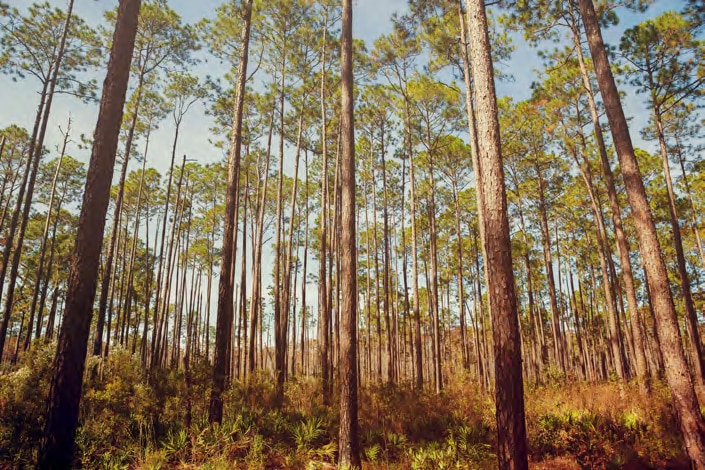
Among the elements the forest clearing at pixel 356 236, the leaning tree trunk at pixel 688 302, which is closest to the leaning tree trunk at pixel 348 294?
the forest clearing at pixel 356 236

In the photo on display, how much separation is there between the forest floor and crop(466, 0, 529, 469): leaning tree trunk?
1973 millimetres

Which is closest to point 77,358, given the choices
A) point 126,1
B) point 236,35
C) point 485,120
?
point 126,1

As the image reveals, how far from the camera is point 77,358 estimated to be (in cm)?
406

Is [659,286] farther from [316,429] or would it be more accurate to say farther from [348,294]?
[316,429]

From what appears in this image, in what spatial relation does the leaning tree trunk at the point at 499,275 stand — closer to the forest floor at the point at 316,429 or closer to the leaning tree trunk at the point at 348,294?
the forest floor at the point at 316,429

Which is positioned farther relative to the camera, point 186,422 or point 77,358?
point 186,422

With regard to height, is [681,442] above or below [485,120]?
below

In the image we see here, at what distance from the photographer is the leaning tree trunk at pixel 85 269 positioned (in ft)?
Result: 12.4

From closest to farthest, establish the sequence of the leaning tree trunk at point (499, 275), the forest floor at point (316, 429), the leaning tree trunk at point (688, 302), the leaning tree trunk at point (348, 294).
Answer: the leaning tree trunk at point (499, 275) < the forest floor at point (316, 429) < the leaning tree trunk at point (348, 294) < the leaning tree trunk at point (688, 302)

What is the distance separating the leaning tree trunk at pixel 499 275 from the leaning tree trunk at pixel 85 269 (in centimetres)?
488

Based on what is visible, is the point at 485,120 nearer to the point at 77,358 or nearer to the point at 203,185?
the point at 77,358

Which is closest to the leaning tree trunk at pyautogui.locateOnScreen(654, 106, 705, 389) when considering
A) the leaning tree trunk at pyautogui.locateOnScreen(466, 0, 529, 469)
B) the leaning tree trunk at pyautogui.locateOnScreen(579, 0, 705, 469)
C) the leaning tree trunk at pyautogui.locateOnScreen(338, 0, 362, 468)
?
the leaning tree trunk at pyautogui.locateOnScreen(579, 0, 705, 469)

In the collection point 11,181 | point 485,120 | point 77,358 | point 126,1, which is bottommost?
point 77,358

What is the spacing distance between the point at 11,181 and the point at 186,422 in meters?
20.5
